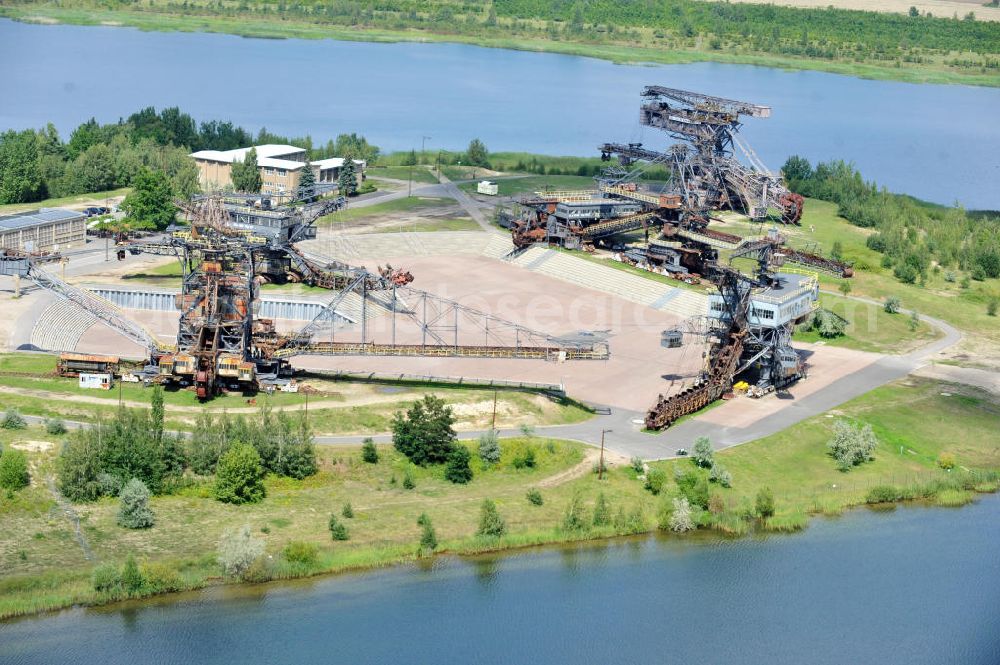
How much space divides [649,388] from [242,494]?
1098 inches

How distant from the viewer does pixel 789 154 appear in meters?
179

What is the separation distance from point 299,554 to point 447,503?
9040 mm

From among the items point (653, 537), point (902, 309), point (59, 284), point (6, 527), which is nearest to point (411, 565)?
point (653, 537)

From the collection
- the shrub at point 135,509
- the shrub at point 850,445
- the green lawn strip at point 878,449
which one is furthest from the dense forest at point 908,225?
the shrub at point 135,509

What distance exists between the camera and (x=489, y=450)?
225 ft

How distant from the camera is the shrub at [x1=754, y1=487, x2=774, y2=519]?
66.2 m

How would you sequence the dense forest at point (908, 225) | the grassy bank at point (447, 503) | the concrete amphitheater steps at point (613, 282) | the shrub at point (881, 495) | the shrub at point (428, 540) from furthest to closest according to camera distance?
the dense forest at point (908, 225), the concrete amphitheater steps at point (613, 282), the shrub at point (881, 495), the shrub at point (428, 540), the grassy bank at point (447, 503)

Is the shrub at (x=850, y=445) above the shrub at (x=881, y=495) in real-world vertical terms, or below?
above

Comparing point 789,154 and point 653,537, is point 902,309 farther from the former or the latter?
point 789,154

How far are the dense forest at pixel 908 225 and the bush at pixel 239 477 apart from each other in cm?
6757

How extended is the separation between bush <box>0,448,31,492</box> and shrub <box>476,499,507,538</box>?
827 inches

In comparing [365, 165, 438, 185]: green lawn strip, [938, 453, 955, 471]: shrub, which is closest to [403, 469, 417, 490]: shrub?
[938, 453, 955, 471]: shrub

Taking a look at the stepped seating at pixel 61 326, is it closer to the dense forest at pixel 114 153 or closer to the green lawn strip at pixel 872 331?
the dense forest at pixel 114 153

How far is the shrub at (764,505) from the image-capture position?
217 feet
